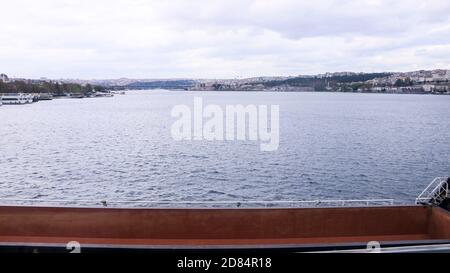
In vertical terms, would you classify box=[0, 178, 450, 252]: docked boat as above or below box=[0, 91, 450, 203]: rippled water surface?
above

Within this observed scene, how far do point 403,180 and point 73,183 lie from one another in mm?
23114

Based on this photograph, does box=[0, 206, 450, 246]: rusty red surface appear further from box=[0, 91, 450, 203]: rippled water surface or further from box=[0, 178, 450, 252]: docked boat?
box=[0, 91, 450, 203]: rippled water surface

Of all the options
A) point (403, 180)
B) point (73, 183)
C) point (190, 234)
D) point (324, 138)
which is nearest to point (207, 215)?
point (190, 234)

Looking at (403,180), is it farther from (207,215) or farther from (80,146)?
(80,146)

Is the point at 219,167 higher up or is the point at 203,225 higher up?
the point at 203,225

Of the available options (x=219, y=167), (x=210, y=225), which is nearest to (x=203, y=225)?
(x=210, y=225)

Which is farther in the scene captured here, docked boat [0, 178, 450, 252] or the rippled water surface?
the rippled water surface

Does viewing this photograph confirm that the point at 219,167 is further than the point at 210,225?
Yes

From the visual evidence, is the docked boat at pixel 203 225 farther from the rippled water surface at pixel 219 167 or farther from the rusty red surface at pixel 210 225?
the rippled water surface at pixel 219 167

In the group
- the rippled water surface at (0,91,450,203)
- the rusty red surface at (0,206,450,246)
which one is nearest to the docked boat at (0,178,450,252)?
the rusty red surface at (0,206,450,246)

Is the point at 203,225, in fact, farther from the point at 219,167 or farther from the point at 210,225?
the point at 219,167

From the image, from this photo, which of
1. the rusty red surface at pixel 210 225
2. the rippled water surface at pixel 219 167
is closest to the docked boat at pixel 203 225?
the rusty red surface at pixel 210 225
